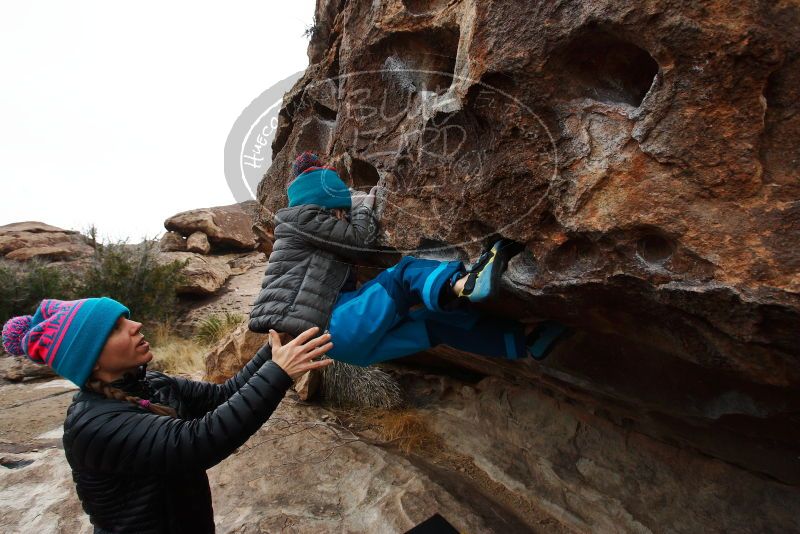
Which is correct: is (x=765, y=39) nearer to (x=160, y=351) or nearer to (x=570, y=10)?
(x=570, y=10)

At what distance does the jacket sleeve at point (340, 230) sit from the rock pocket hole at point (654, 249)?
1.58 m

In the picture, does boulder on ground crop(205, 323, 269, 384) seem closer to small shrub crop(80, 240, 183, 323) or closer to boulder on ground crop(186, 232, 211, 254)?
small shrub crop(80, 240, 183, 323)

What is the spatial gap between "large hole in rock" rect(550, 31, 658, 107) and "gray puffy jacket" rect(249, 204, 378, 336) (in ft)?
4.72

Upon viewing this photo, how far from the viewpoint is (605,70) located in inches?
74.8

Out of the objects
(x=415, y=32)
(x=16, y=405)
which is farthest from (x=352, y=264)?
(x=16, y=405)

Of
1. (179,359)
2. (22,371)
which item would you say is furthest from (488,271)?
(22,371)

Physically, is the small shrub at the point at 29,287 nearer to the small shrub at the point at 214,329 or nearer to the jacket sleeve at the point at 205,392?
the small shrub at the point at 214,329

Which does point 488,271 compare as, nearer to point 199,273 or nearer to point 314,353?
point 314,353

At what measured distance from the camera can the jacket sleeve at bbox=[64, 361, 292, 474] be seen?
1.55 meters

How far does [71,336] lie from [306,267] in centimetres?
123

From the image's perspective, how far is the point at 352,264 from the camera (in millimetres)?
2900

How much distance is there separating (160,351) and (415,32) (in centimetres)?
694

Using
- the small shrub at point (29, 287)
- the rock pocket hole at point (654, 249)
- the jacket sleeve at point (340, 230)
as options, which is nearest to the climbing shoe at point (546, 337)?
the rock pocket hole at point (654, 249)

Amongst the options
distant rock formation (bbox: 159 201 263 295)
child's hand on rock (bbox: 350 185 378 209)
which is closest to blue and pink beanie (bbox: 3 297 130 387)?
child's hand on rock (bbox: 350 185 378 209)
